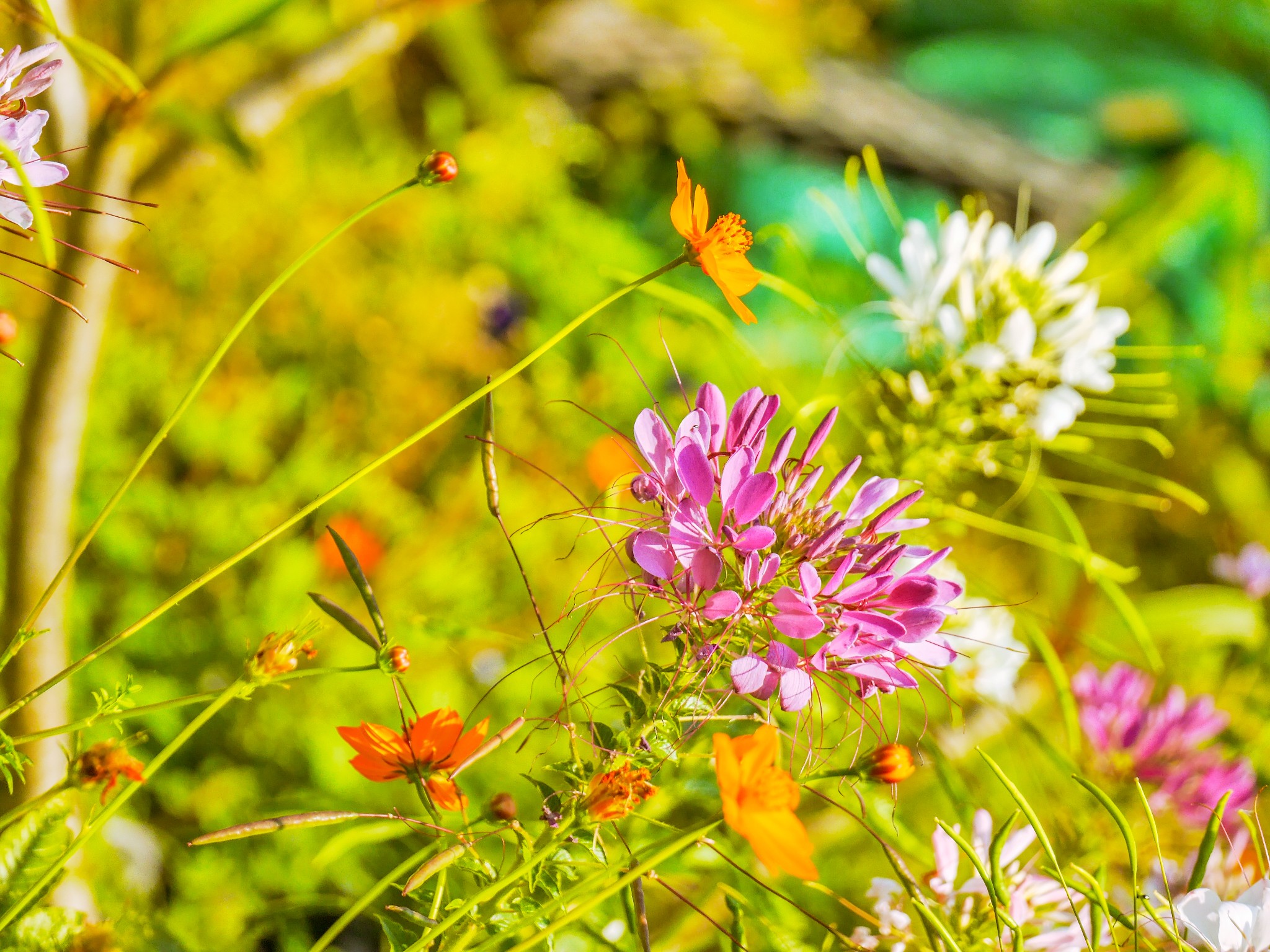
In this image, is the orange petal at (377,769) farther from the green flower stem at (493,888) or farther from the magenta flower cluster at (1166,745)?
the magenta flower cluster at (1166,745)

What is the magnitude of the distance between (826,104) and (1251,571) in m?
0.97

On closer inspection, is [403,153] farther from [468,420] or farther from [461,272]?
[468,420]

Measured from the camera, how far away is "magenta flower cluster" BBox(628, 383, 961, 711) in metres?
0.20

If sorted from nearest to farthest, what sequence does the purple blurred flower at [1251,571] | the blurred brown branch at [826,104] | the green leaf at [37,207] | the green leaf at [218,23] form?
the green leaf at [37,207], the green leaf at [218,23], the purple blurred flower at [1251,571], the blurred brown branch at [826,104]

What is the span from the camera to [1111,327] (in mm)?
369

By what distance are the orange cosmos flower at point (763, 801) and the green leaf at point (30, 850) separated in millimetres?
189

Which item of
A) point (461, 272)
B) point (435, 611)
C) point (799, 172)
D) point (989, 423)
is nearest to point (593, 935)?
point (989, 423)

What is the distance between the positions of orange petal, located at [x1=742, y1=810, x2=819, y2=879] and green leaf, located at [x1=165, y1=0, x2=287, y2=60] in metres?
0.36

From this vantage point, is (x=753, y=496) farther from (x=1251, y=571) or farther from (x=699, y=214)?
(x=1251, y=571)

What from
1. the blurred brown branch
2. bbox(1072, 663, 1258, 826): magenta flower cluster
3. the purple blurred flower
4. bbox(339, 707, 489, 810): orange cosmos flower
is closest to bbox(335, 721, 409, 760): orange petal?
bbox(339, 707, 489, 810): orange cosmos flower

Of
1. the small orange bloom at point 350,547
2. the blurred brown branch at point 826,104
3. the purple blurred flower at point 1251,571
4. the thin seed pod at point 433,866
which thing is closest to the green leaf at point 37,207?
the thin seed pod at point 433,866

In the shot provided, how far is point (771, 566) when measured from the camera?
0.21m

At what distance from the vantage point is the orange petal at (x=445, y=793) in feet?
0.67

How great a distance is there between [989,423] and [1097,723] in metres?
0.17
